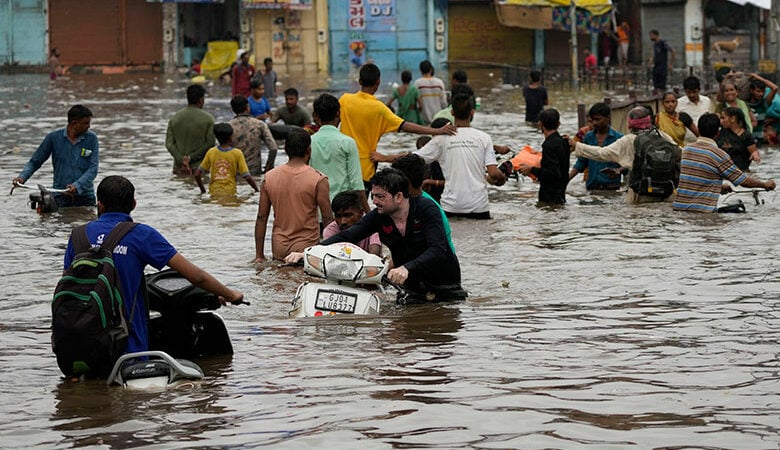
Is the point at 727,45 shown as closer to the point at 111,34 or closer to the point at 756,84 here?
the point at 111,34

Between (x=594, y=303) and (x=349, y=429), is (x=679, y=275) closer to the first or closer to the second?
(x=594, y=303)

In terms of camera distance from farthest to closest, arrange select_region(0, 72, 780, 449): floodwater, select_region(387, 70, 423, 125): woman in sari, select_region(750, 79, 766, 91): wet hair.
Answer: select_region(387, 70, 423, 125): woman in sari
select_region(750, 79, 766, 91): wet hair
select_region(0, 72, 780, 449): floodwater

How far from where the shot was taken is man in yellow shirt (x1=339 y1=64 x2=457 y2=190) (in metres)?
12.1

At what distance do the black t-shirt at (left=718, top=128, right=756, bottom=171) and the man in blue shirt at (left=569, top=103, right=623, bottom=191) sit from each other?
4.85 feet

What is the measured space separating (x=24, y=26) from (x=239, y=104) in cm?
3419

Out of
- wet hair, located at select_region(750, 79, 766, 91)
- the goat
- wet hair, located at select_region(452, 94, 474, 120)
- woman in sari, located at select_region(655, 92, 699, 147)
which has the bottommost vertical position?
woman in sari, located at select_region(655, 92, 699, 147)

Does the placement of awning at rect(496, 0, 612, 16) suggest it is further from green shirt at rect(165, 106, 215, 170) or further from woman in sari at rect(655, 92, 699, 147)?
green shirt at rect(165, 106, 215, 170)

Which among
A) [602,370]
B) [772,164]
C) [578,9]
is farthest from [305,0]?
[602,370]

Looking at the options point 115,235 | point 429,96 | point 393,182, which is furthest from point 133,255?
point 429,96

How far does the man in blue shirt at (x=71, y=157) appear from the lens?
1348 cm

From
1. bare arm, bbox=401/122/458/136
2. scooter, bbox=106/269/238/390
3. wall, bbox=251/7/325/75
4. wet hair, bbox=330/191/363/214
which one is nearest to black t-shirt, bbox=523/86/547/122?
bare arm, bbox=401/122/458/136

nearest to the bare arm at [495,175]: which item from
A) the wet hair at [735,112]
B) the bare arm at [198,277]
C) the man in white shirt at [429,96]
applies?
the wet hair at [735,112]

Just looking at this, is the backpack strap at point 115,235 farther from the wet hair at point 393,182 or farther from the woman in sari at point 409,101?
the woman in sari at point 409,101

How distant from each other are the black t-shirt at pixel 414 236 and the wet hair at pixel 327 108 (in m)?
2.38
